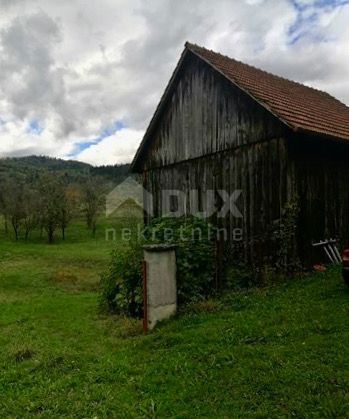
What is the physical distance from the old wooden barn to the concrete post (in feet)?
10.2

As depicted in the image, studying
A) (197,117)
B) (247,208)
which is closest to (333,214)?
(247,208)

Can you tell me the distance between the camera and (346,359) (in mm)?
5051

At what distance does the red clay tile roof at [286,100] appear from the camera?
988 centimetres

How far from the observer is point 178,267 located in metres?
9.20

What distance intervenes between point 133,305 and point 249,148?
5230 millimetres

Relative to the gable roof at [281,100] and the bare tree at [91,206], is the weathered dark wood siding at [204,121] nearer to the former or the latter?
the gable roof at [281,100]

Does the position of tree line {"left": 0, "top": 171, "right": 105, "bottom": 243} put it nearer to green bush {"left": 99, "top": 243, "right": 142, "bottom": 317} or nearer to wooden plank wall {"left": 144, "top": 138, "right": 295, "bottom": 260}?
wooden plank wall {"left": 144, "top": 138, "right": 295, "bottom": 260}

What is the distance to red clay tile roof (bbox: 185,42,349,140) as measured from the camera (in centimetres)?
988

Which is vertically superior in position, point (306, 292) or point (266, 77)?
point (266, 77)

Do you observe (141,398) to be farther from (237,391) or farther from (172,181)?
(172,181)

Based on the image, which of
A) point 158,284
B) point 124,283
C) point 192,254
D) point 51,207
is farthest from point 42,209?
point 158,284

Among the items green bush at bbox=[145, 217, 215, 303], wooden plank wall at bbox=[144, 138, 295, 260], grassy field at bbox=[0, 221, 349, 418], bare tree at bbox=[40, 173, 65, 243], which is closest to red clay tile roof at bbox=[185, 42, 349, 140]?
wooden plank wall at bbox=[144, 138, 295, 260]

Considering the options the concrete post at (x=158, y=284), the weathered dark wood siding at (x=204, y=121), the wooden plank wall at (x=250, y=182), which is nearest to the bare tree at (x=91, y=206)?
the weathered dark wood siding at (x=204, y=121)

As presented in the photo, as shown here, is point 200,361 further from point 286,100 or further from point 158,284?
point 286,100
